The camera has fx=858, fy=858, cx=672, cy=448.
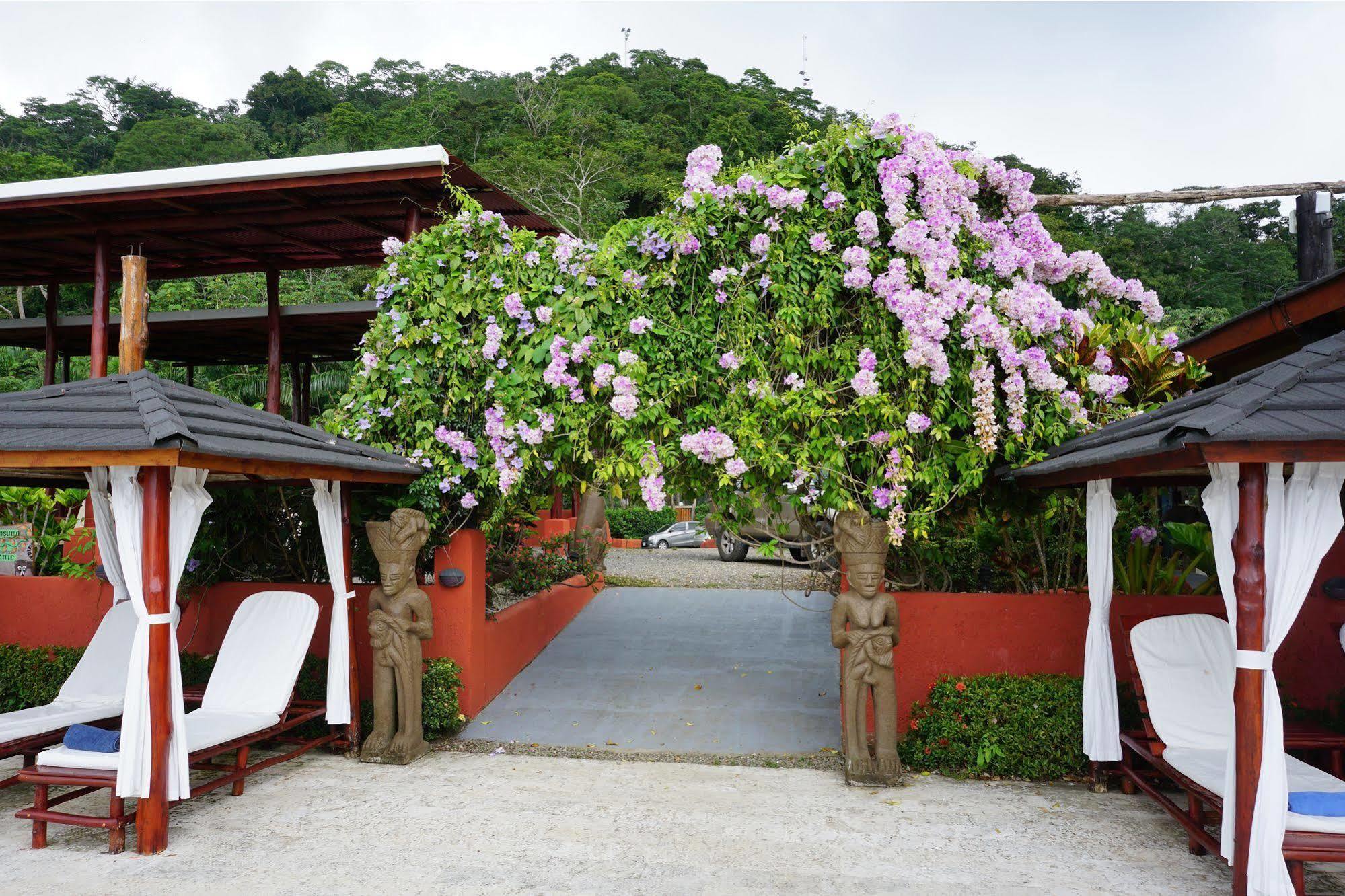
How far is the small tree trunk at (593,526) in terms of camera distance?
38.1ft

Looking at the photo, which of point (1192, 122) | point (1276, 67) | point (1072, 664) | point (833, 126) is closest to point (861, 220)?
point (833, 126)

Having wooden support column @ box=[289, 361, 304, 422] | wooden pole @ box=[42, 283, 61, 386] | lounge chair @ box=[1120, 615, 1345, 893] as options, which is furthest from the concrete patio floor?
wooden support column @ box=[289, 361, 304, 422]

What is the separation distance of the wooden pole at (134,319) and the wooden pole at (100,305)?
10.8 feet

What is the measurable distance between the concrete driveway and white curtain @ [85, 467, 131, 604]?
2883 mm

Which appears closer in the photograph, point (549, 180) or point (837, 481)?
point (837, 481)

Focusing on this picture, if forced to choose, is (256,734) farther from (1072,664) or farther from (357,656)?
(1072,664)

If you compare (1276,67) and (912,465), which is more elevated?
(1276,67)

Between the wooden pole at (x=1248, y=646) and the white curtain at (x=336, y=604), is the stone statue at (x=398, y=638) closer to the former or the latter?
the white curtain at (x=336, y=604)

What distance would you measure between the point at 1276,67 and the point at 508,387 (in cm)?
928

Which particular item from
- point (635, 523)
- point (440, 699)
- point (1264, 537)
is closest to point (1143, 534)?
point (1264, 537)

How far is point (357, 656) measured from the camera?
6.93 metres

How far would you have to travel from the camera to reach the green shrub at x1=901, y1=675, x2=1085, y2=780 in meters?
5.64

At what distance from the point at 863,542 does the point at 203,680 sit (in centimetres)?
521

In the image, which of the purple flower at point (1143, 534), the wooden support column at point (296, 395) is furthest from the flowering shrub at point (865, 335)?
the wooden support column at point (296, 395)
